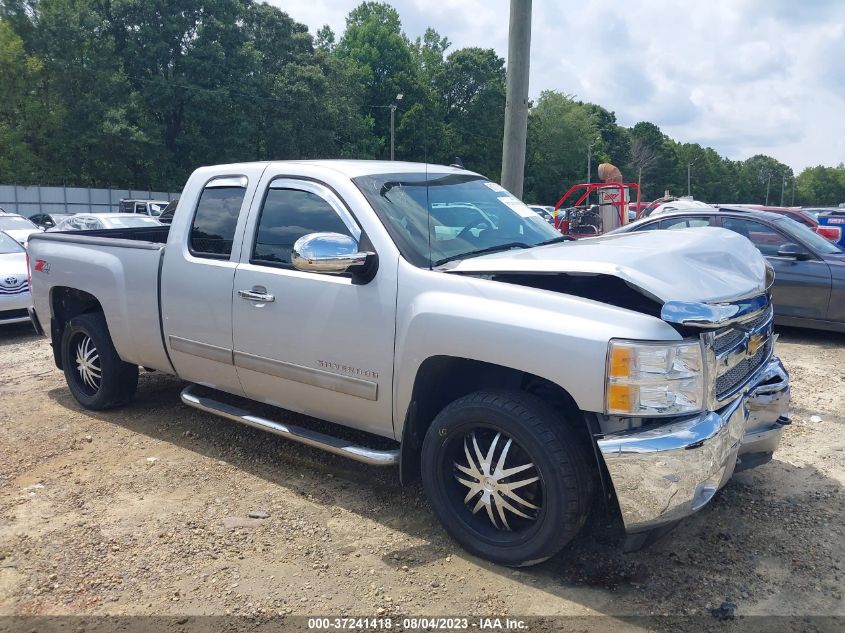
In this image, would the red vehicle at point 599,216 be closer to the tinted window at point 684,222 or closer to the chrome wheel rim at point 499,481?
the tinted window at point 684,222

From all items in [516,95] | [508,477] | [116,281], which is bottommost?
[508,477]

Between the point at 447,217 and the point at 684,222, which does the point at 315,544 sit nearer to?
the point at 447,217

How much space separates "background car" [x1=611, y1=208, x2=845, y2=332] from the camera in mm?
7844

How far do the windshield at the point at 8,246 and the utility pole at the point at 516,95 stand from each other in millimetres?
7184

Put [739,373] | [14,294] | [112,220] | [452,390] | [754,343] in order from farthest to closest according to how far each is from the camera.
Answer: [112,220] → [14,294] → [452,390] → [754,343] → [739,373]

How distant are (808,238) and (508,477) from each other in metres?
6.94

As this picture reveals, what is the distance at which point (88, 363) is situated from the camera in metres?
5.57

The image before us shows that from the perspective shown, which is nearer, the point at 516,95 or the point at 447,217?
the point at 447,217

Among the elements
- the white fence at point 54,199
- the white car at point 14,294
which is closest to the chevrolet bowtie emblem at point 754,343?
the white car at point 14,294

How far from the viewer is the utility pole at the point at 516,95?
21.7ft

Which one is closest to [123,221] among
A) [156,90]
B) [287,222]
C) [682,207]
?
[682,207]

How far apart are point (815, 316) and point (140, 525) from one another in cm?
745

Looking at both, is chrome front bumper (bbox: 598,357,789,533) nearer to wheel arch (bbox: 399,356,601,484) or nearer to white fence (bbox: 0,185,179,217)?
wheel arch (bbox: 399,356,601,484)

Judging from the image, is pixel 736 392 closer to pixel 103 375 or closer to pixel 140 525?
pixel 140 525
